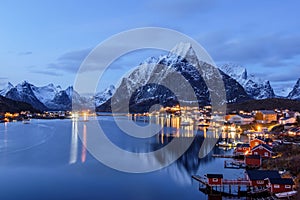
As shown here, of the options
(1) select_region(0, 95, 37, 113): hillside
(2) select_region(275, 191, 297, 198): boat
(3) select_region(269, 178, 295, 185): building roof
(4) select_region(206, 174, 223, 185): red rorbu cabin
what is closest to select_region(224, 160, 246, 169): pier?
(4) select_region(206, 174, 223, 185): red rorbu cabin

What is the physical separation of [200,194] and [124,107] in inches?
4715

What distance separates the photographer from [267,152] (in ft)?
63.0

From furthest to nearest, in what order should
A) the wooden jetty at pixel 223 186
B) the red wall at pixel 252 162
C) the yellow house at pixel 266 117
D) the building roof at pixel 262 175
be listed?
the yellow house at pixel 266 117 → the red wall at pixel 252 162 → the wooden jetty at pixel 223 186 → the building roof at pixel 262 175

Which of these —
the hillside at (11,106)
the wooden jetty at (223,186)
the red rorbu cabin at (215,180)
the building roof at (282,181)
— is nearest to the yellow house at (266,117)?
the wooden jetty at (223,186)

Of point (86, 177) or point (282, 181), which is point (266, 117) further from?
point (86, 177)

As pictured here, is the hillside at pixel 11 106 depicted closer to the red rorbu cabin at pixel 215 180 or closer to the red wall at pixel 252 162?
the red wall at pixel 252 162

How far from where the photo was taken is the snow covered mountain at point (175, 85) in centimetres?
11156

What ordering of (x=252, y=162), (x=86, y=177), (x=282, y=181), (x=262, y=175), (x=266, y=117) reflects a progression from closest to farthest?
(x=282, y=181), (x=262, y=175), (x=86, y=177), (x=252, y=162), (x=266, y=117)

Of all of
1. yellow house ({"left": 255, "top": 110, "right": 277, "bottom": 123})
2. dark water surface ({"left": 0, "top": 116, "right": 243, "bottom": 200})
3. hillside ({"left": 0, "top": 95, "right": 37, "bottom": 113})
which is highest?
hillside ({"left": 0, "top": 95, "right": 37, "bottom": 113})

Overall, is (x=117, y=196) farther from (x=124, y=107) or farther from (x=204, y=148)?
(x=124, y=107)

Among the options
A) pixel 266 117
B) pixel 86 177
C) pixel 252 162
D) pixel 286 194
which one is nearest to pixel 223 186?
pixel 286 194

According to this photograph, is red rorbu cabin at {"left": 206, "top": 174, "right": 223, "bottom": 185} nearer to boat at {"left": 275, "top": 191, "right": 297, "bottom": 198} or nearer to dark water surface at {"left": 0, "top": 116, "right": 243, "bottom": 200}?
dark water surface at {"left": 0, "top": 116, "right": 243, "bottom": 200}

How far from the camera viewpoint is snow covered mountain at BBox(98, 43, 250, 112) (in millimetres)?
111562

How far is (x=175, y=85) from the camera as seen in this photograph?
13050cm
